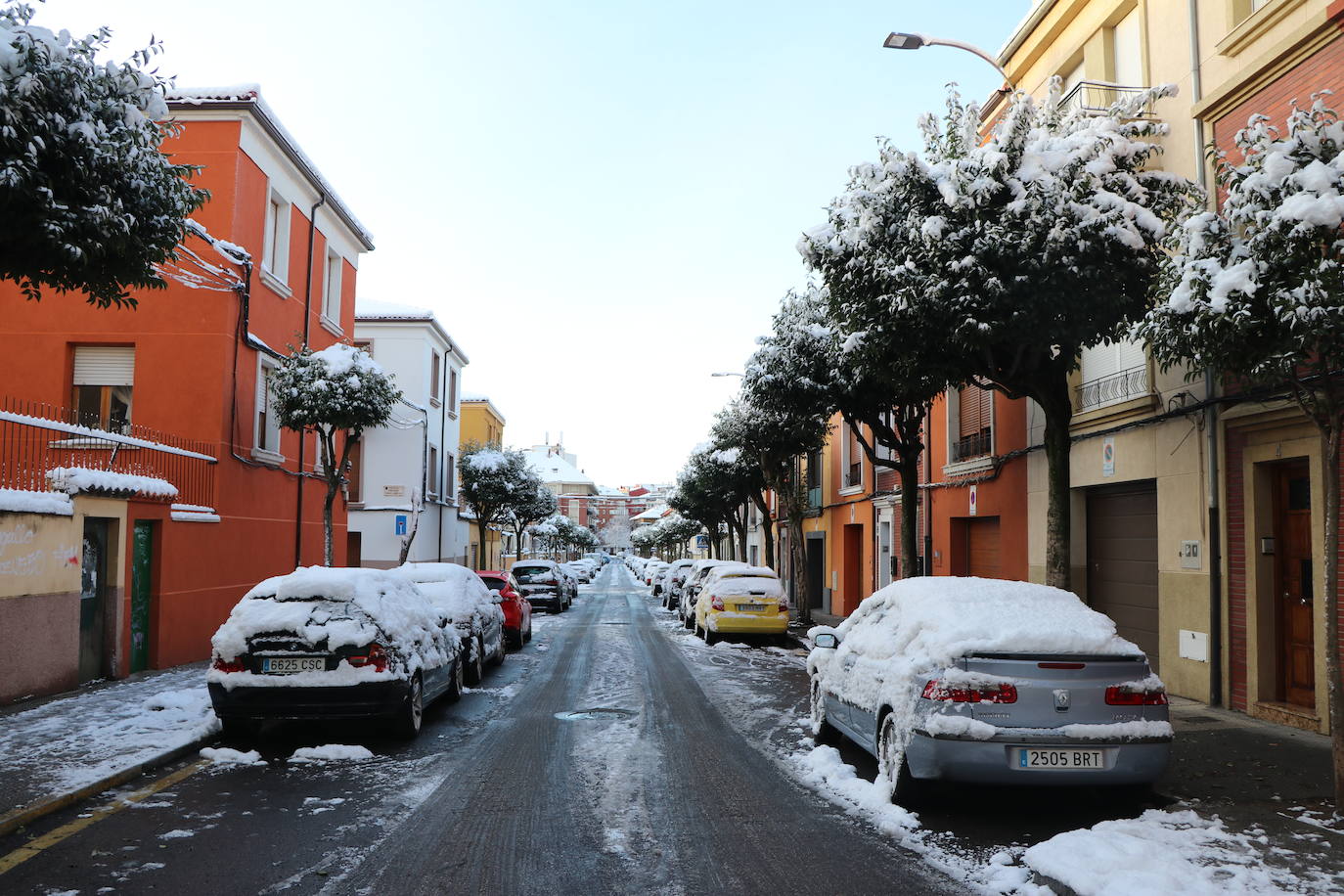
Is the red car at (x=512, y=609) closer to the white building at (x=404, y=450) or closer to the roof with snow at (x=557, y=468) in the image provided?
the white building at (x=404, y=450)

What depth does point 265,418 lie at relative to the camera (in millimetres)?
17750

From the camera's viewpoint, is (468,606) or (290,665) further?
(468,606)

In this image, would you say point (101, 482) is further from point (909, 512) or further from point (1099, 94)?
point (1099, 94)

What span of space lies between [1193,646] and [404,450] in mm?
28374

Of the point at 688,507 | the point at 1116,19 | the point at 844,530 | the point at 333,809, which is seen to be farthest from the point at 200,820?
the point at 688,507

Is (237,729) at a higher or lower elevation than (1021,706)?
lower

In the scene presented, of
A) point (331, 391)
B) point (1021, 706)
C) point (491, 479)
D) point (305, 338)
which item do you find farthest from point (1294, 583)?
point (491, 479)

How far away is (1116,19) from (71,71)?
1269 cm

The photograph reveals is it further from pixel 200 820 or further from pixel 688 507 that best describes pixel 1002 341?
pixel 688 507

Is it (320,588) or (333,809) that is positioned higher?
(320,588)

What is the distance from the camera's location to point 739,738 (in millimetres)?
8766

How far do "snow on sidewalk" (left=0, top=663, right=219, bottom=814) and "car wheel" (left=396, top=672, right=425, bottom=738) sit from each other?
1.65m

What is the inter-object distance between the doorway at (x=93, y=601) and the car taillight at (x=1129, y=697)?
10659mm

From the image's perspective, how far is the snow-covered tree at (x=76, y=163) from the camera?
580 centimetres
